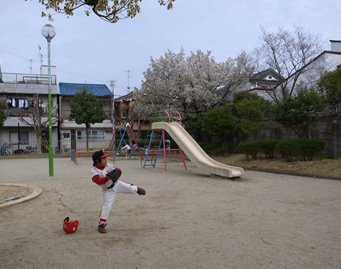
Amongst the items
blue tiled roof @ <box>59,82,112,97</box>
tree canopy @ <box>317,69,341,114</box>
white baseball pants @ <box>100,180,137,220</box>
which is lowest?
white baseball pants @ <box>100,180,137,220</box>

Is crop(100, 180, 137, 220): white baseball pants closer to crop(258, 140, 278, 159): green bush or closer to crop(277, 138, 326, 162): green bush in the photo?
crop(277, 138, 326, 162): green bush

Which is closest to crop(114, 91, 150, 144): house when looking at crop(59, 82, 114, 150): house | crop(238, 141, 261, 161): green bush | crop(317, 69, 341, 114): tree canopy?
crop(59, 82, 114, 150): house

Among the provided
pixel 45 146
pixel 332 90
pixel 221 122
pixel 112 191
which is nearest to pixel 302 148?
pixel 332 90

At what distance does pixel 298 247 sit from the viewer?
4.07 m

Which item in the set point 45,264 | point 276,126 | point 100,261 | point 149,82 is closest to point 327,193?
point 100,261

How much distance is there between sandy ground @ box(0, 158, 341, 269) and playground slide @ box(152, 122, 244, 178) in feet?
7.54

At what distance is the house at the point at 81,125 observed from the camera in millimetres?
34025

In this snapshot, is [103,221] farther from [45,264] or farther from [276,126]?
[276,126]

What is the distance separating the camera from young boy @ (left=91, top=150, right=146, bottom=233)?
190 inches

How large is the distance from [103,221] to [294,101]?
10955mm

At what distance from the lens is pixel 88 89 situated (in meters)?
37.0

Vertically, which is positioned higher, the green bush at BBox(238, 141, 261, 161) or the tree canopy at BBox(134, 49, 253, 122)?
the tree canopy at BBox(134, 49, 253, 122)

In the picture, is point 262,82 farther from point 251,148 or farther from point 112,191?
point 112,191

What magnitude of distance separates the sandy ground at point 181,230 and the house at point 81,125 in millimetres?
25929
